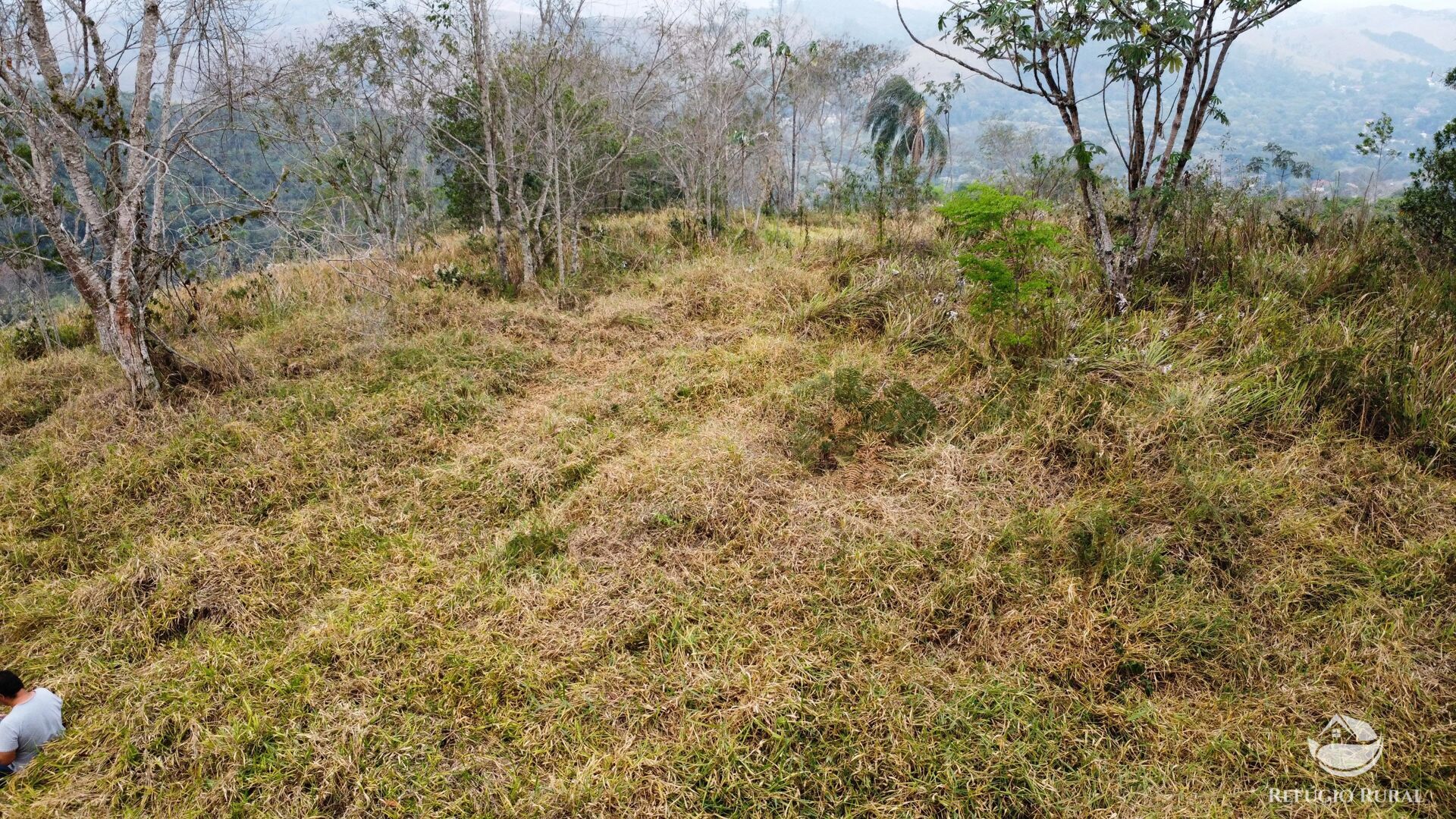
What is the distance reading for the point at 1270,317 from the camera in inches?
162

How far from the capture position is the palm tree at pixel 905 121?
2459cm

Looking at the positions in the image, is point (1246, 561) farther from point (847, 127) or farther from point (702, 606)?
point (847, 127)

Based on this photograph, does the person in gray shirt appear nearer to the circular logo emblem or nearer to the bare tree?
the bare tree

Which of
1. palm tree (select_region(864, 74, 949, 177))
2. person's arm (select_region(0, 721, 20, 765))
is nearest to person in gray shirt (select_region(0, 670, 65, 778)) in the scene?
person's arm (select_region(0, 721, 20, 765))

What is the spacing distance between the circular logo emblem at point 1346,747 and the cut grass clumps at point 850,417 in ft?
7.09

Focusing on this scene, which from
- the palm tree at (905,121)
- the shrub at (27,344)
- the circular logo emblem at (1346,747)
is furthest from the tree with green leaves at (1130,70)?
the palm tree at (905,121)

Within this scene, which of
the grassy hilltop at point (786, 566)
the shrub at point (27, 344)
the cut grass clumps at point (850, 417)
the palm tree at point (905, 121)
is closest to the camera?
the grassy hilltop at point (786, 566)

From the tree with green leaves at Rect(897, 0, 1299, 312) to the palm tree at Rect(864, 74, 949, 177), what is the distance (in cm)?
1769

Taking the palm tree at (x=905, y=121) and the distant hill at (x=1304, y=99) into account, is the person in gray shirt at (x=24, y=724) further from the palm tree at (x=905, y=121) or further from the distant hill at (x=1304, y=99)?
the distant hill at (x=1304, y=99)

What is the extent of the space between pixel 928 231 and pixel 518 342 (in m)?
4.99

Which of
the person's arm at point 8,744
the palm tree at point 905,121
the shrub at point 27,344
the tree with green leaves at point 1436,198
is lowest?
the person's arm at point 8,744

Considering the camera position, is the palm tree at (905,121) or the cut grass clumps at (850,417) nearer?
the cut grass clumps at (850,417)

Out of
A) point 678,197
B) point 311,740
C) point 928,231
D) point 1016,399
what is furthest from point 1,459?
point 678,197

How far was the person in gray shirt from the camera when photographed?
2.35 meters
